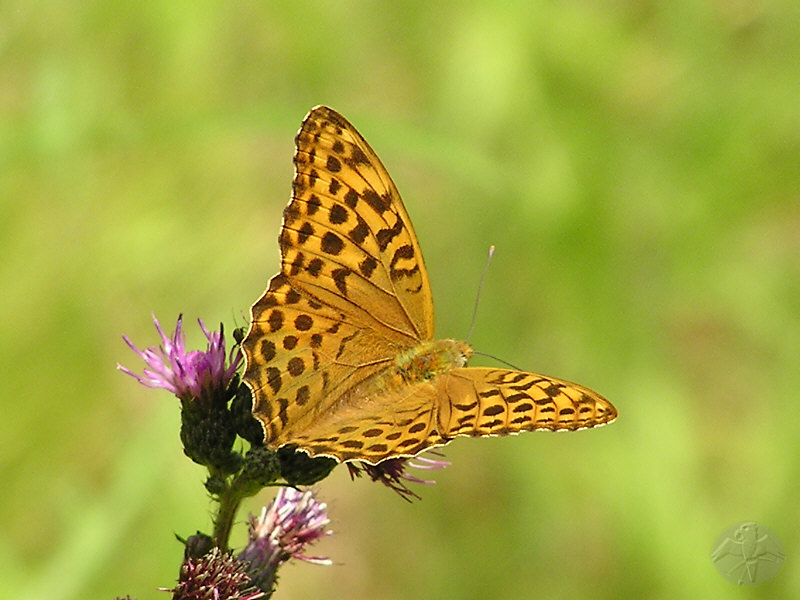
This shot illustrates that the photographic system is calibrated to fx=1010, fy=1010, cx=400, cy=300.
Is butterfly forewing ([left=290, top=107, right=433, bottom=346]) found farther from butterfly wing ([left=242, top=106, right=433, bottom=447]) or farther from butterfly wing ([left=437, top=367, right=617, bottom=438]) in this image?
butterfly wing ([left=437, top=367, right=617, bottom=438])

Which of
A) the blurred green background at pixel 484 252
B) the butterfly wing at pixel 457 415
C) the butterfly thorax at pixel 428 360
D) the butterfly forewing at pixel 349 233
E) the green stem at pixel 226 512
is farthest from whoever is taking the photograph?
the blurred green background at pixel 484 252

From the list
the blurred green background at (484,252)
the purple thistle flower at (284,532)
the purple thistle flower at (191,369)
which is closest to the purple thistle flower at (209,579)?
the purple thistle flower at (284,532)

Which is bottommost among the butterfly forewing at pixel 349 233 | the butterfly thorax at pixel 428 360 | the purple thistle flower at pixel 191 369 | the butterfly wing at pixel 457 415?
the butterfly wing at pixel 457 415

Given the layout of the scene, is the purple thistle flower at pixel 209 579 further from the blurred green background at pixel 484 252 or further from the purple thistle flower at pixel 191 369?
the blurred green background at pixel 484 252

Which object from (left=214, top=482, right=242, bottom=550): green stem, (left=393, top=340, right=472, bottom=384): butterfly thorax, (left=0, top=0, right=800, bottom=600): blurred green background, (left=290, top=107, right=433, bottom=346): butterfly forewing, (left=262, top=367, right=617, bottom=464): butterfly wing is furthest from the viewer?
(left=0, top=0, right=800, bottom=600): blurred green background

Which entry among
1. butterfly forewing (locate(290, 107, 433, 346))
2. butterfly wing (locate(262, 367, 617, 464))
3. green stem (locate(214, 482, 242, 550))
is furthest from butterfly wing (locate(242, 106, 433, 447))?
green stem (locate(214, 482, 242, 550))

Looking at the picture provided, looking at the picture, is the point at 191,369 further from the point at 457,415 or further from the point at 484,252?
the point at 484,252
